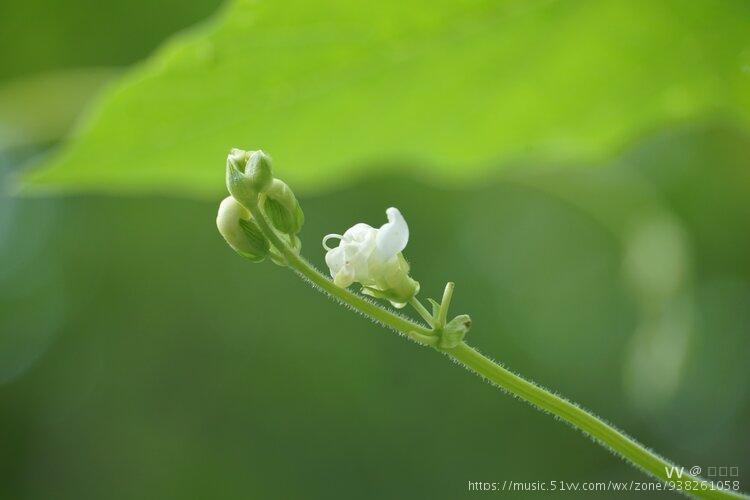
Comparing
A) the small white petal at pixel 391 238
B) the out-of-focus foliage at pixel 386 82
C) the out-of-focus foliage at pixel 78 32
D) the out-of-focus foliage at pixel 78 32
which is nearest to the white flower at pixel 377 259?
the small white petal at pixel 391 238

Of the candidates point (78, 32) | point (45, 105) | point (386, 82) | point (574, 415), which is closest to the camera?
point (574, 415)

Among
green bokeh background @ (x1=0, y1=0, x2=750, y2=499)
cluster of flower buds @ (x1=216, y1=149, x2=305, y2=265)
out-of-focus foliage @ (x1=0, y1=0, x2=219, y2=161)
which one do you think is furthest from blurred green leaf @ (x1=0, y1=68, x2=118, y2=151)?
cluster of flower buds @ (x1=216, y1=149, x2=305, y2=265)

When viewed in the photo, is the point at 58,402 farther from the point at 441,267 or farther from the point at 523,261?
the point at 523,261

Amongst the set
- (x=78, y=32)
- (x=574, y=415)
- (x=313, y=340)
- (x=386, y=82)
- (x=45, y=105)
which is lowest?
(x=574, y=415)

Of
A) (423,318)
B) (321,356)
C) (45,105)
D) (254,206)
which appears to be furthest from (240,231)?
(321,356)

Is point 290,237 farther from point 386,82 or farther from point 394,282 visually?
point 386,82

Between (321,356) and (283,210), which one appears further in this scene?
(321,356)

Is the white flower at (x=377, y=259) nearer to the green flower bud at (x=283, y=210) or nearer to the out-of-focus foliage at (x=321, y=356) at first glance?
the green flower bud at (x=283, y=210)

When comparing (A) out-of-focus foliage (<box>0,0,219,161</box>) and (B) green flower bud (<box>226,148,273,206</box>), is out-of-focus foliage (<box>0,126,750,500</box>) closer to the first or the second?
(A) out-of-focus foliage (<box>0,0,219,161</box>)

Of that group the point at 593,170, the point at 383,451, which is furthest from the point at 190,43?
the point at 383,451
